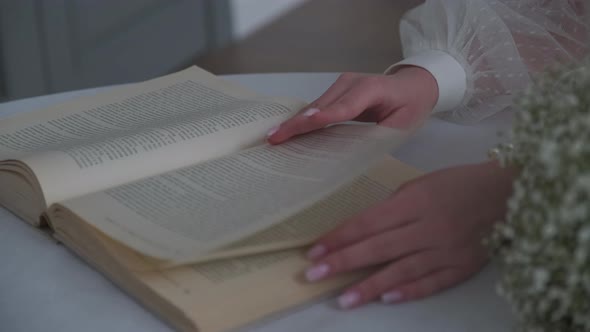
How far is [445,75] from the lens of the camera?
95 centimetres

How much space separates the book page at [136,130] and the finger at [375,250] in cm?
21

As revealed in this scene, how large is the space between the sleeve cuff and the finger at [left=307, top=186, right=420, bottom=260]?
0.33 metres

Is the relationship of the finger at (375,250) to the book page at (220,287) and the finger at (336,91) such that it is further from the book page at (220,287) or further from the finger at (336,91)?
the finger at (336,91)

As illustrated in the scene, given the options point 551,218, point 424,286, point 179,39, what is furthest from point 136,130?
point 179,39

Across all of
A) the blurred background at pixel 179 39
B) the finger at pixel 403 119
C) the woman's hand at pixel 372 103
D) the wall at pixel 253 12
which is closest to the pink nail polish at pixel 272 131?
the woman's hand at pixel 372 103

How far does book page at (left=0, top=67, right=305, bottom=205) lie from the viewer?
739 mm

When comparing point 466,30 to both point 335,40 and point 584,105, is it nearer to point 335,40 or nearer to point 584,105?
point 584,105

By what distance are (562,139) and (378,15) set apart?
2.67 meters

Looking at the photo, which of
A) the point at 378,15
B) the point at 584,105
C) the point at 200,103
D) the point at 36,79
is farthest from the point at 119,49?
the point at 584,105

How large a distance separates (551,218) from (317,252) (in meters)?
0.22

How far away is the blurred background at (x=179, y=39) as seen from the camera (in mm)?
2080

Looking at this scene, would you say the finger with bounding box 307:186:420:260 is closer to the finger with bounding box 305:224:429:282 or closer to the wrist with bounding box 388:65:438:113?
the finger with bounding box 305:224:429:282

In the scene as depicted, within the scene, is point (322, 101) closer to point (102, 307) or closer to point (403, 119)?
point (403, 119)

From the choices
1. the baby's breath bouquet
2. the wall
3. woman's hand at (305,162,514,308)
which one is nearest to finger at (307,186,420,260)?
woman's hand at (305,162,514,308)
